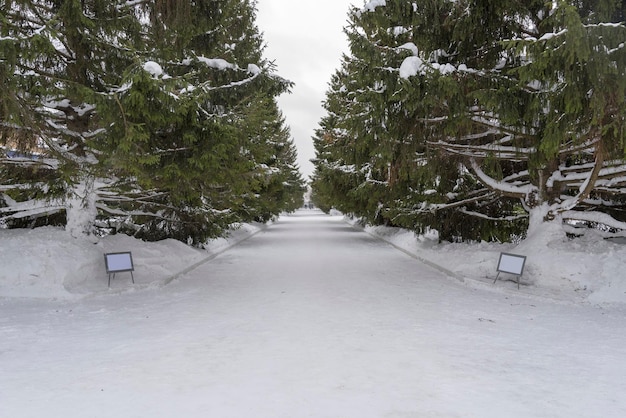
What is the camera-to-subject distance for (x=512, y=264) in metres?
9.30

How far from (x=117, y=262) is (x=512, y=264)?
8.16 metres

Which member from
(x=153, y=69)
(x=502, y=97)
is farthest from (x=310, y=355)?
(x=502, y=97)

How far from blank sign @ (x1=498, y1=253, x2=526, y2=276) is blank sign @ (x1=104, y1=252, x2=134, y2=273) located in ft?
25.6

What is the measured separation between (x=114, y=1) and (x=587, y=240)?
11.6 meters

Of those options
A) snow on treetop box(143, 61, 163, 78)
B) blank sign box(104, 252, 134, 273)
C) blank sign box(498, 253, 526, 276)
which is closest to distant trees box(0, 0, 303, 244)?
snow on treetop box(143, 61, 163, 78)

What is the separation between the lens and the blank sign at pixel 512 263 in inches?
360

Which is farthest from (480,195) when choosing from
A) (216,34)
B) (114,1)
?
(114,1)

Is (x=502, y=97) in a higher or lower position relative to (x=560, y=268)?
higher

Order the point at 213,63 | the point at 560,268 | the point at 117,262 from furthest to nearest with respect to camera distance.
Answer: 1. the point at 213,63
2. the point at 560,268
3. the point at 117,262

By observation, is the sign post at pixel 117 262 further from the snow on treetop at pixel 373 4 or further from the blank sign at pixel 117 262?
the snow on treetop at pixel 373 4

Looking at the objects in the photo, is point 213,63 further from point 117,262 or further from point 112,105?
point 117,262

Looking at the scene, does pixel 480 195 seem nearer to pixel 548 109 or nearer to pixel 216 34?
pixel 548 109

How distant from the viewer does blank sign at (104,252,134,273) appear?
30.0ft

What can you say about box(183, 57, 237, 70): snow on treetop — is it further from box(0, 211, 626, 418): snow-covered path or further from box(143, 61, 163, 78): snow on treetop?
box(0, 211, 626, 418): snow-covered path
